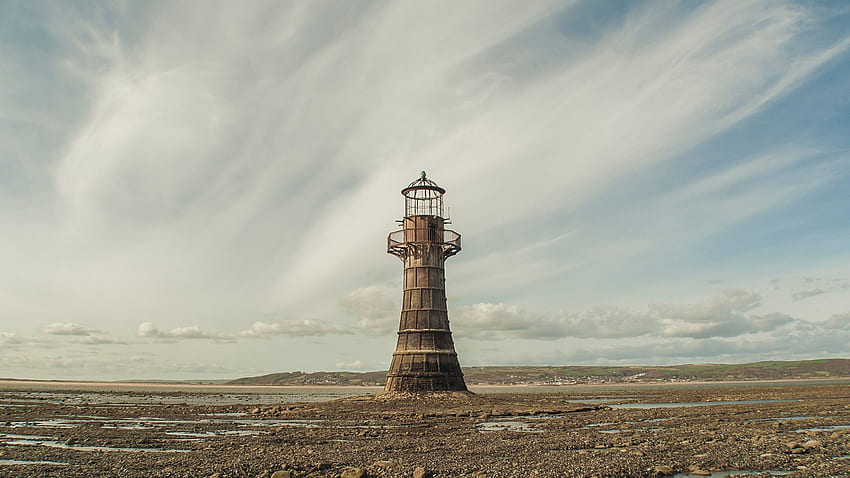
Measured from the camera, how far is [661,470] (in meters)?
15.8

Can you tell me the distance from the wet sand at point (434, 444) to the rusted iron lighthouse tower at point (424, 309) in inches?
308

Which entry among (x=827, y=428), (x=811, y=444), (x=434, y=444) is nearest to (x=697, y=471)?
(x=811, y=444)

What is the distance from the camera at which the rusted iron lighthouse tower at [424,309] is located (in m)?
42.3

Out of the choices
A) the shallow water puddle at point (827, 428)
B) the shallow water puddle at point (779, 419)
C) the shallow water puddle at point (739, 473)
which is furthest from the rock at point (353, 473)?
the shallow water puddle at point (779, 419)

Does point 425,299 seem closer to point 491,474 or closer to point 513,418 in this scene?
point 513,418

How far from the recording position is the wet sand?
639 inches

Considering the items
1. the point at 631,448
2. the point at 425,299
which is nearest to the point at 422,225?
the point at 425,299

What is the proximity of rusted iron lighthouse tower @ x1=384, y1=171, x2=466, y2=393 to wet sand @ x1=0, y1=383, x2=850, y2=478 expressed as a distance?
7822 mm

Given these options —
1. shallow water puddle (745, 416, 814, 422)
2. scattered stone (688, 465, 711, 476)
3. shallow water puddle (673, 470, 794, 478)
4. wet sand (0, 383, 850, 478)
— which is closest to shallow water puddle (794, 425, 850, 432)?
wet sand (0, 383, 850, 478)

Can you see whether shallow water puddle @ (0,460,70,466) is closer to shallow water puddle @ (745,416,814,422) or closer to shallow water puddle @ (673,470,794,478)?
shallow water puddle @ (673,470,794,478)

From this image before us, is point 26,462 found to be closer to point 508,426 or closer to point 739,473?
point 508,426

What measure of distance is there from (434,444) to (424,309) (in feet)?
74.9

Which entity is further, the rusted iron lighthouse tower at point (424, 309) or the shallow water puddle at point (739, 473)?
the rusted iron lighthouse tower at point (424, 309)

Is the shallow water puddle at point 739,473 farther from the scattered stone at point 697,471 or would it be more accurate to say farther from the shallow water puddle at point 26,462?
the shallow water puddle at point 26,462
